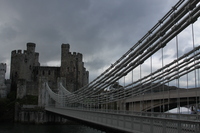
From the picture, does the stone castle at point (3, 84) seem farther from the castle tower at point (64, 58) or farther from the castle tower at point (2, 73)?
the castle tower at point (64, 58)

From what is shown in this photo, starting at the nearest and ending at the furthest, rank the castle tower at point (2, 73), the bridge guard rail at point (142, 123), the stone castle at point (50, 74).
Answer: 1. the bridge guard rail at point (142, 123)
2. the castle tower at point (2, 73)
3. the stone castle at point (50, 74)

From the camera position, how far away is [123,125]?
8578 millimetres

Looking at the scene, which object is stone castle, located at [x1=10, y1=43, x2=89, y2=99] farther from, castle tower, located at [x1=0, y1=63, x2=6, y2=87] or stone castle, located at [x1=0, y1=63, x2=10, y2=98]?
castle tower, located at [x1=0, y1=63, x2=6, y2=87]

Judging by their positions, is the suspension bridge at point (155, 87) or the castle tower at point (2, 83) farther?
the castle tower at point (2, 83)

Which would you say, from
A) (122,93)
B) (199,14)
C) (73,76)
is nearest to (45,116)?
(73,76)

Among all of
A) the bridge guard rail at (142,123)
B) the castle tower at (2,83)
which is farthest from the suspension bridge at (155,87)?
the castle tower at (2,83)

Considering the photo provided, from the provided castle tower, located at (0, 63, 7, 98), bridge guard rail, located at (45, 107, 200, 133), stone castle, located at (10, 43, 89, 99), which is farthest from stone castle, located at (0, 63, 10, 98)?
bridge guard rail, located at (45, 107, 200, 133)

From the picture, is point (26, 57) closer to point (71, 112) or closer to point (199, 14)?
point (71, 112)

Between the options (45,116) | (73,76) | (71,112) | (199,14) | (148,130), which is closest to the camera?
(199,14)

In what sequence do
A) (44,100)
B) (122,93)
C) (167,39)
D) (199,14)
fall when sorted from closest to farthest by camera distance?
(199,14) → (167,39) → (122,93) → (44,100)

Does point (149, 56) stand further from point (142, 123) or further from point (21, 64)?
point (21, 64)

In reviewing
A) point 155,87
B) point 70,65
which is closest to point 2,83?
point 70,65

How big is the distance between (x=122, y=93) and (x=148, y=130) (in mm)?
4486

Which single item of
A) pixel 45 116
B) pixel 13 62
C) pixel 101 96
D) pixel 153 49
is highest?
pixel 13 62
